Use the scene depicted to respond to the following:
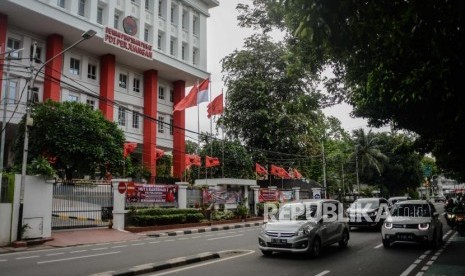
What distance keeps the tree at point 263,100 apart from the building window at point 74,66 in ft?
53.0

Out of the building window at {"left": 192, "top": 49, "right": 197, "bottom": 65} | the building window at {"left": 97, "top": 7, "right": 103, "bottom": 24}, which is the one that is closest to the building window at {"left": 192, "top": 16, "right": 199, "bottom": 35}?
the building window at {"left": 192, "top": 49, "right": 197, "bottom": 65}

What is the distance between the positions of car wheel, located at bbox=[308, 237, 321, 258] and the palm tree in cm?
4766

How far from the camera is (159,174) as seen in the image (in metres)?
42.6

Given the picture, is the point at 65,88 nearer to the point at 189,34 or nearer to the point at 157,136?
the point at 157,136

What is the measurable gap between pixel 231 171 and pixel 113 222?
20.3m

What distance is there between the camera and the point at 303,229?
1165 cm

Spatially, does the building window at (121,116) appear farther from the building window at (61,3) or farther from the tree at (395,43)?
the tree at (395,43)

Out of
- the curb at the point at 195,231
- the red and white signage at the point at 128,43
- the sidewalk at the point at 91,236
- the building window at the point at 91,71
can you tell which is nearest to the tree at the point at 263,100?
the red and white signage at the point at 128,43

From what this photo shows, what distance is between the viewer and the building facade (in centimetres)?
3200

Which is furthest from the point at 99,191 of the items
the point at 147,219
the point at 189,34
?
the point at 189,34

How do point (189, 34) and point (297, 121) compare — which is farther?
point (189, 34)

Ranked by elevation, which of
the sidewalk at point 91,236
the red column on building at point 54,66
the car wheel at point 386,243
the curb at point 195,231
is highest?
the red column on building at point 54,66

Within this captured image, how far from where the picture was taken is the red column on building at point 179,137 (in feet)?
150

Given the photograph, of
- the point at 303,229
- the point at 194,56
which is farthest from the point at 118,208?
the point at 194,56
